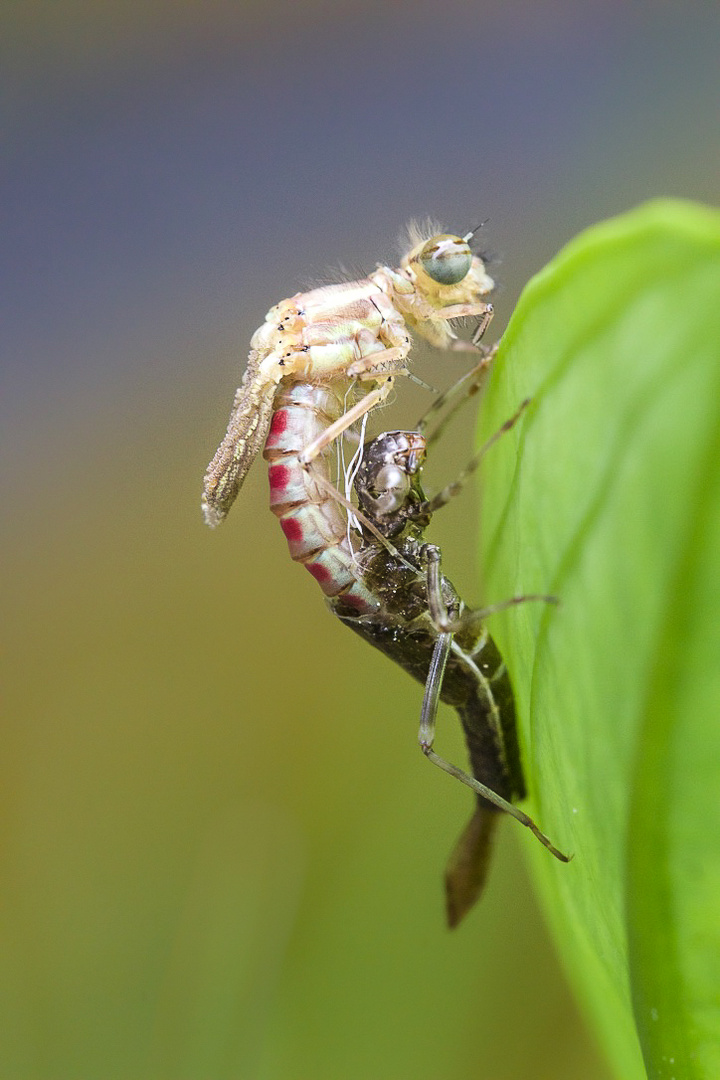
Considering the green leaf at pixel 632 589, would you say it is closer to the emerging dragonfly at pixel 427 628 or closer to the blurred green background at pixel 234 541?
the emerging dragonfly at pixel 427 628

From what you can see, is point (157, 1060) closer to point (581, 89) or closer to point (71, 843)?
point (71, 843)

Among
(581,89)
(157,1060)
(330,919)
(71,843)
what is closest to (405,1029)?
(330,919)

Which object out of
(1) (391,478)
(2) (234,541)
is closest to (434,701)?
(1) (391,478)

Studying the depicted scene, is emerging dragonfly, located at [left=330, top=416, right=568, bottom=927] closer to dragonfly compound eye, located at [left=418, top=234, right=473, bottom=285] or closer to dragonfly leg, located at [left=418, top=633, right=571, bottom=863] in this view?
dragonfly leg, located at [left=418, top=633, right=571, bottom=863]

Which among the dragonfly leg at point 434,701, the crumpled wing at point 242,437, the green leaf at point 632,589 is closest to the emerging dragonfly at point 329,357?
the crumpled wing at point 242,437

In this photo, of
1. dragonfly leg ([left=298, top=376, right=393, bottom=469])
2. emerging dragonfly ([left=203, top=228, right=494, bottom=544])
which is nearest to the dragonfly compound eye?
emerging dragonfly ([left=203, top=228, right=494, bottom=544])

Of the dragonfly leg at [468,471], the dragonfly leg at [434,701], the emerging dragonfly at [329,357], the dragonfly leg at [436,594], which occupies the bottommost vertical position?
the dragonfly leg at [434,701]
